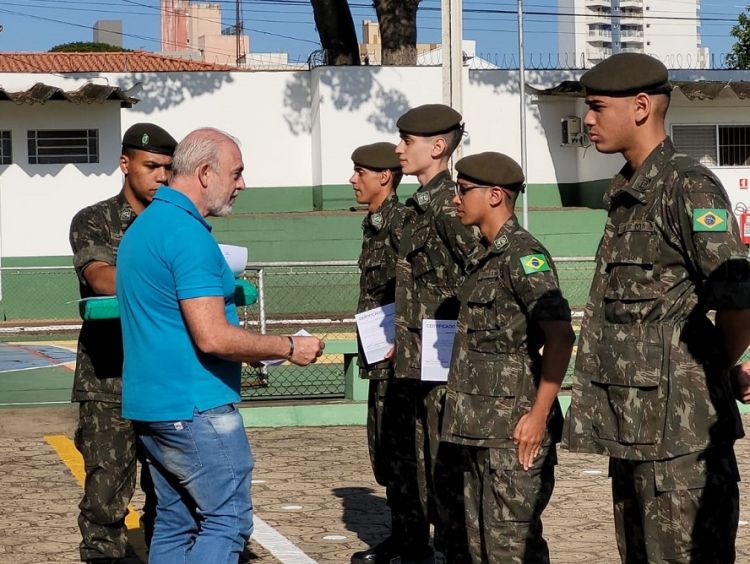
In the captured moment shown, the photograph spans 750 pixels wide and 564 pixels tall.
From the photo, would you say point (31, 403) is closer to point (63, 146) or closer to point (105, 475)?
point (105, 475)

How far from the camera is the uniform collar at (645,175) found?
162 inches

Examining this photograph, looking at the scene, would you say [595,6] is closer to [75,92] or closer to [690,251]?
[75,92]

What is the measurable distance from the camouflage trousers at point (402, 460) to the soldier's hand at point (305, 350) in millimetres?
1717

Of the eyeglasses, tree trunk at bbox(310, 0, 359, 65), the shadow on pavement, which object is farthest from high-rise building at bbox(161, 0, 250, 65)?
the eyeglasses

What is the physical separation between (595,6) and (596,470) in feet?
637

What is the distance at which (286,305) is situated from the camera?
16.4 metres

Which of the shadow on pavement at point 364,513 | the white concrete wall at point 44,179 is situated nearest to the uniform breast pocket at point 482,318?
the shadow on pavement at point 364,513

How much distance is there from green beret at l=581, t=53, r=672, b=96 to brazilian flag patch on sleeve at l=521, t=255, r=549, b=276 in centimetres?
82

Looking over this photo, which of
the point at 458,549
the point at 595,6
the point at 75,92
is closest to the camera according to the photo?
the point at 458,549

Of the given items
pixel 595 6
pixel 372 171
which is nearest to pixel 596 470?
pixel 372 171

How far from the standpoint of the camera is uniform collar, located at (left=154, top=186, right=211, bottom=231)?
443 cm

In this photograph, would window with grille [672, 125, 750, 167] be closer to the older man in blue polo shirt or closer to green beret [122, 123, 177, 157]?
green beret [122, 123, 177, 157]

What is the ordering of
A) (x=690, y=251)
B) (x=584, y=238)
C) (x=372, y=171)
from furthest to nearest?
(x=584, y=238) → (x=372, y=171) → (x=690, y=251)

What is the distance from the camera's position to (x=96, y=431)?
19.2 feet
